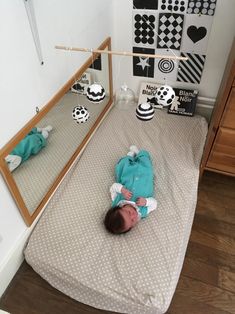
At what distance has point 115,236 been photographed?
4.41ft

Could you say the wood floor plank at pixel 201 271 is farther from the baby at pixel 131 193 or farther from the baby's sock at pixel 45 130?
the baby's sock at pixel 45 130

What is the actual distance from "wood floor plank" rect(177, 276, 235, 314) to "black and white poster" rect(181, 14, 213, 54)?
1.42 meters

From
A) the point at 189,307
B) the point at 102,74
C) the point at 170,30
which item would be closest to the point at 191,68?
the point at 170,30

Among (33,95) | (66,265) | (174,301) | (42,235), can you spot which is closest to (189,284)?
(174,301)

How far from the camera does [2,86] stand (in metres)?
0.99

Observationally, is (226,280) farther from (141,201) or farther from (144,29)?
(144,29)

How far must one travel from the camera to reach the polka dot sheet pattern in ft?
5.03

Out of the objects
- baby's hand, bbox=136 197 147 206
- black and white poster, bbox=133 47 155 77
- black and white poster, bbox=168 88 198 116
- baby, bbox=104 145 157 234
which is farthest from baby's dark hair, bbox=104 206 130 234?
black and white poster, bbox=133 47 155 77

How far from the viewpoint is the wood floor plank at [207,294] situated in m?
1.26

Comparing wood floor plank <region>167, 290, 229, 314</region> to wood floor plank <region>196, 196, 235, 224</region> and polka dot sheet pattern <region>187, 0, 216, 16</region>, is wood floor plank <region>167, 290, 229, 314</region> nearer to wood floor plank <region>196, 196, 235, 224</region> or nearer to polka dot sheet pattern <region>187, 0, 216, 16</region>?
wood floor plank <region>196, 196, 235, 224</region>

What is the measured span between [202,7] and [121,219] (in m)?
1.32

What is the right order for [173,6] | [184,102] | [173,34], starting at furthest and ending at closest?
[184,102] → [173,34] → [173,6]

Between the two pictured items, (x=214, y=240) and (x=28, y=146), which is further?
(x=214, y=240)

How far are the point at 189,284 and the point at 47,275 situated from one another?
2.34 feet
